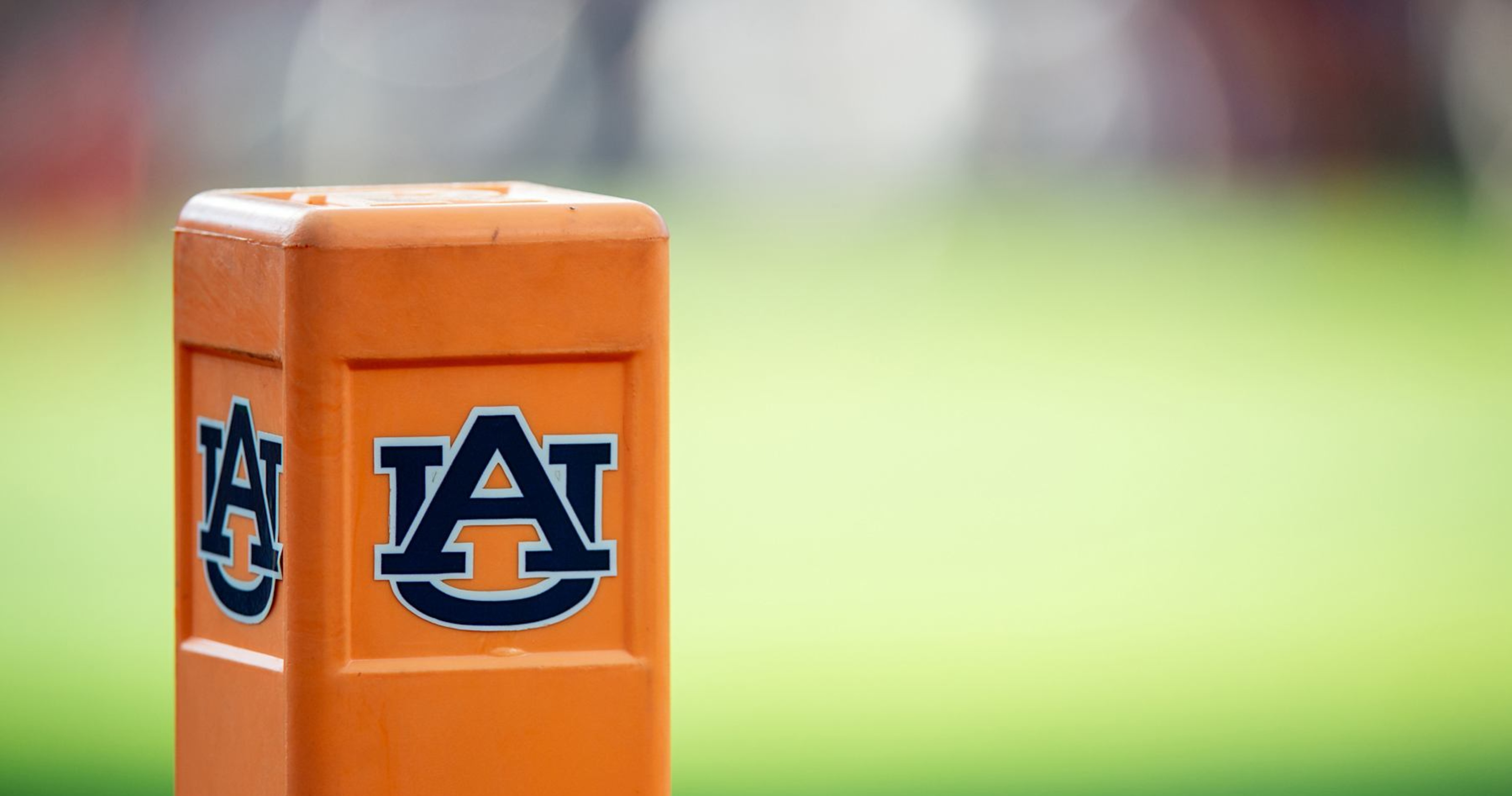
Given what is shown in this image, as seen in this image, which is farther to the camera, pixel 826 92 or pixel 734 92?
pixel 826 92

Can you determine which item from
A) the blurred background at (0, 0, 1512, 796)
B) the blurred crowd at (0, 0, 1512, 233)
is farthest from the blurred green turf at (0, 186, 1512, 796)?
the blurred crowd at (0, 0, 1512, 233)

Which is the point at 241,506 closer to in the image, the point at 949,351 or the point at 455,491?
the point at 455,491

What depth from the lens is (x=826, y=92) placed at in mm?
16969

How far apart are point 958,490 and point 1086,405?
2241 mm

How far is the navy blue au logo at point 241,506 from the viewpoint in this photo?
2.44 meters

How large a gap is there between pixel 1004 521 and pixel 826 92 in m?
10.2

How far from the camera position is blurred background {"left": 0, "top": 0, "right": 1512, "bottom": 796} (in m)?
5.00

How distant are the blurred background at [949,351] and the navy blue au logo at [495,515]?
2.06 m

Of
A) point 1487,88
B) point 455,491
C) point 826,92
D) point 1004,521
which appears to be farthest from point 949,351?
point 455,491

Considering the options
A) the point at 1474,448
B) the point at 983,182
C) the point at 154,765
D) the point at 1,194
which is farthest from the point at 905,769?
the point at 983,182

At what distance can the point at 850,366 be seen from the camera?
35.3 feet

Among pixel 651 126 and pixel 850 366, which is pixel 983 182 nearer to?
pixel 651 126

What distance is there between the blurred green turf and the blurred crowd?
58.4 inches

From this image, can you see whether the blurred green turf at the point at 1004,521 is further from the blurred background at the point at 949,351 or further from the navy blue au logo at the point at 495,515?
the navy blue au logo at the point at 495,515
